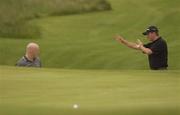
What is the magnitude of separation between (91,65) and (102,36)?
286cm

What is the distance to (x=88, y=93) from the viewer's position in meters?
4.15

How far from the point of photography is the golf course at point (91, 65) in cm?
378

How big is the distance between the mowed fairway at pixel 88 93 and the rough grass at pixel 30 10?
10196 millimetres

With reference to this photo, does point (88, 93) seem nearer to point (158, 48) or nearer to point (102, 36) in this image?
point (158, 48)

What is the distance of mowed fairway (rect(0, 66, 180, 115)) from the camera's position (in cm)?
367

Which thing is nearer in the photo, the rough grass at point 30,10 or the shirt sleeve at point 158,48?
the shirt sleeve at point 158,48

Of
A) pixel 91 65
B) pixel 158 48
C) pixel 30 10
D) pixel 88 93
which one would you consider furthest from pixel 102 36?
pixel 88 93

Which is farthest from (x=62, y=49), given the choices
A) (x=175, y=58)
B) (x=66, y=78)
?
(x=66, y=78)

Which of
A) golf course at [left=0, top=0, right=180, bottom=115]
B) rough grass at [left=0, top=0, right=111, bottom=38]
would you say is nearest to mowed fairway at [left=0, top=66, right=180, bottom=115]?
golf course at [left=0, top=0, right=180, bottom=115]

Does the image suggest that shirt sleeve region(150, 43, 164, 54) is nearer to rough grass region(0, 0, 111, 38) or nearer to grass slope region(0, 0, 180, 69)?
grass slope region(0, 0, 180, 69)

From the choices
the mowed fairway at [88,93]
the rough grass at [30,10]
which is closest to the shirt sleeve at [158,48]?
the mowed fairway at [88,93]

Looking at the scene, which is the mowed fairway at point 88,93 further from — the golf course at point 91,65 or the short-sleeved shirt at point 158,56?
the short-sleeved shirt at point 158,56

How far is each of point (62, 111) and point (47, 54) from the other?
1041cm

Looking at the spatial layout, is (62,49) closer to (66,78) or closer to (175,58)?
(175,58)
